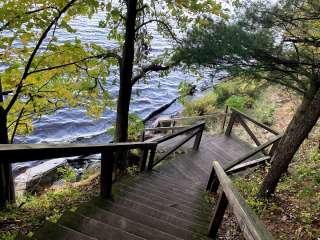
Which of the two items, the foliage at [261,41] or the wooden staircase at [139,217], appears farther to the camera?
the foliage at [261,41]

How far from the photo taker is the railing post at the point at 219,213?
3526 millimetres

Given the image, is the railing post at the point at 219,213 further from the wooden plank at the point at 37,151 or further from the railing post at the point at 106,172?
the wooden plank at the point at 37,151

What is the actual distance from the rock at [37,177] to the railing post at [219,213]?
25.8 feet

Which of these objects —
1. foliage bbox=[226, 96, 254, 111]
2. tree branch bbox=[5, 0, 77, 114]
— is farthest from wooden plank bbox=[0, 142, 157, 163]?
foliage bbox=[226, 96, 254, 111]

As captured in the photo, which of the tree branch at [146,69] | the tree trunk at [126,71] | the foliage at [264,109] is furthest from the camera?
the foliage at [264,109]

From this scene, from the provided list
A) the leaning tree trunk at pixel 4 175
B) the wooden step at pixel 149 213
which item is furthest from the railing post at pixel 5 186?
the wooden step at pixel 149 213

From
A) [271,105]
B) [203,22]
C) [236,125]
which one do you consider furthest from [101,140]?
[203,22]

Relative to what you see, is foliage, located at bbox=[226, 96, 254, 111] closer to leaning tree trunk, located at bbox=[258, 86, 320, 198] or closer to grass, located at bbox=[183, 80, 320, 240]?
grass, located at bbox=[183, 80, 320, 240]

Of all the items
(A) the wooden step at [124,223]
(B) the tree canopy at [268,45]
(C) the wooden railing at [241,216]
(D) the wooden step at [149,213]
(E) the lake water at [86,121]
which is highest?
(B) the tree canopy at [268,45]

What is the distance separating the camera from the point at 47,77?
6.46 metres

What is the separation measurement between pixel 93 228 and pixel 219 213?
1484 mm

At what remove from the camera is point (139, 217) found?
12.5 feet

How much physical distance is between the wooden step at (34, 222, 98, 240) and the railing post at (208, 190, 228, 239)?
1.53m

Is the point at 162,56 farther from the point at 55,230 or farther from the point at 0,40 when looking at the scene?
the point at 55,230
